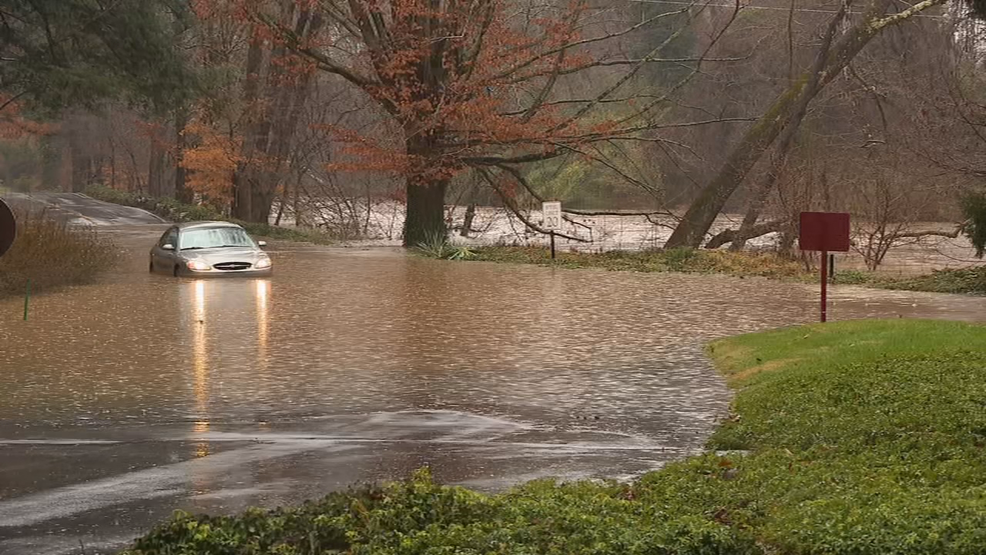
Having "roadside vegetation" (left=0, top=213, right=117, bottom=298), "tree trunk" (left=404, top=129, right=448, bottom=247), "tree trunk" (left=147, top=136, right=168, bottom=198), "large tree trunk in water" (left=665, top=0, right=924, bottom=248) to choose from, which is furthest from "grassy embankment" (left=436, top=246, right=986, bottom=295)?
"tree trunk" (left=147, top=136, right=168, bottom=198)

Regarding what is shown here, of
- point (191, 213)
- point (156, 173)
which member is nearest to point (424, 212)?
point (191, 213)

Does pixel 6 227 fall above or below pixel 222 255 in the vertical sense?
above

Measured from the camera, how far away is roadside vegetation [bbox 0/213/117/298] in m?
26.3

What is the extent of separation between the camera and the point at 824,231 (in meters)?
18.6

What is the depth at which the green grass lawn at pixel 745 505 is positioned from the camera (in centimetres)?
696

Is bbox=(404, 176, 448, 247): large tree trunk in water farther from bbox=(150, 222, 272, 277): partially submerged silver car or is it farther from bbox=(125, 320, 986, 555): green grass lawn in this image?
bbox=(125, 320, 986, 555): green grass lawn

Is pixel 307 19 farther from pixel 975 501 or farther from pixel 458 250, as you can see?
pixel 975 501

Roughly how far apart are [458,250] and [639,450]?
1066 inches

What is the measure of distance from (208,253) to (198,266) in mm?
435

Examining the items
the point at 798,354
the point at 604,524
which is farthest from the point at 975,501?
the point at 798,354

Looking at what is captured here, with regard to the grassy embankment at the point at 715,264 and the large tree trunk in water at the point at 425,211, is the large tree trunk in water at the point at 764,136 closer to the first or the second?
the grassy embankment at the point at 715,264

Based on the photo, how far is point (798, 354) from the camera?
15.8m

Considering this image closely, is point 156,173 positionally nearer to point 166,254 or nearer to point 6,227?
Answer: point 166,254

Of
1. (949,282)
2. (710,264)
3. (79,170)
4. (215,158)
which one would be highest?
(79,170)
